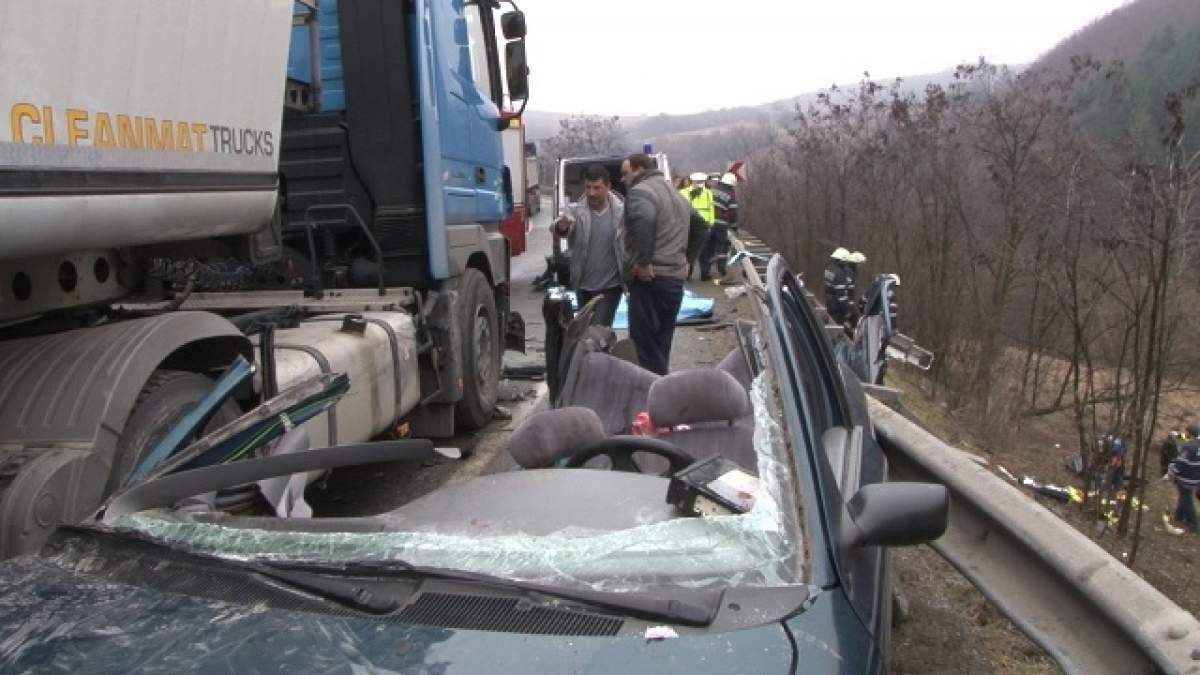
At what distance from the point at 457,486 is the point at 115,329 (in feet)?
5.33

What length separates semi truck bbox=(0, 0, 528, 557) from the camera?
8.73ft

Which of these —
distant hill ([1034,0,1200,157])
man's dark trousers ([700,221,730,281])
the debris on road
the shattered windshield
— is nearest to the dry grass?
distant hill ([1034,0,1200,157])

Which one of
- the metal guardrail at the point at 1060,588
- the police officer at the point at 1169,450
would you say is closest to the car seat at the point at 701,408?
the metal guardrail at the point at 1060,588

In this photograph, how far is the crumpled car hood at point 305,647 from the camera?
1529 millimetres

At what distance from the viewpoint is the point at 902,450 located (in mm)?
4078

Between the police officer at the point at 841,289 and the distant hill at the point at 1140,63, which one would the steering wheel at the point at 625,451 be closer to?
the distant hill at the point at 1140,63

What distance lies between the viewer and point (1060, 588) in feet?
8.71

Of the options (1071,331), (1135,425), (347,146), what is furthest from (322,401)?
(1071,331)

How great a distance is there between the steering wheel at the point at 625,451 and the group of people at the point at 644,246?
350 centimetres

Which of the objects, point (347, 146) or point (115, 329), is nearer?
point (115, 329)

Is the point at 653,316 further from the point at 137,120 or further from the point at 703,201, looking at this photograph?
the point at 703,201

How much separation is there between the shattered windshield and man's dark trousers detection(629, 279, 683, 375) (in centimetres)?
470

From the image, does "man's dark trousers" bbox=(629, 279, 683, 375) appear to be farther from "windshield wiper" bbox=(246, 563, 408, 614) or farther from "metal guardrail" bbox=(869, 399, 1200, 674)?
"windshield wiper" bbox=(246, 563, 408, 614)

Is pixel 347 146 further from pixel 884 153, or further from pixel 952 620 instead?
pixel 884 153
